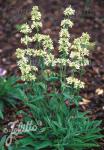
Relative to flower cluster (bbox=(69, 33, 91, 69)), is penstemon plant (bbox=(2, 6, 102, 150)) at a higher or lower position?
lower

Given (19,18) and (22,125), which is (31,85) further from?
(19,18)

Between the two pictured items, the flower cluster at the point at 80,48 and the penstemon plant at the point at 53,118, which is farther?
the penstemon plant at the point at 53,118

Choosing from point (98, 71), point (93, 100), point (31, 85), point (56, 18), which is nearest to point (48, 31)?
point (56, 18)
